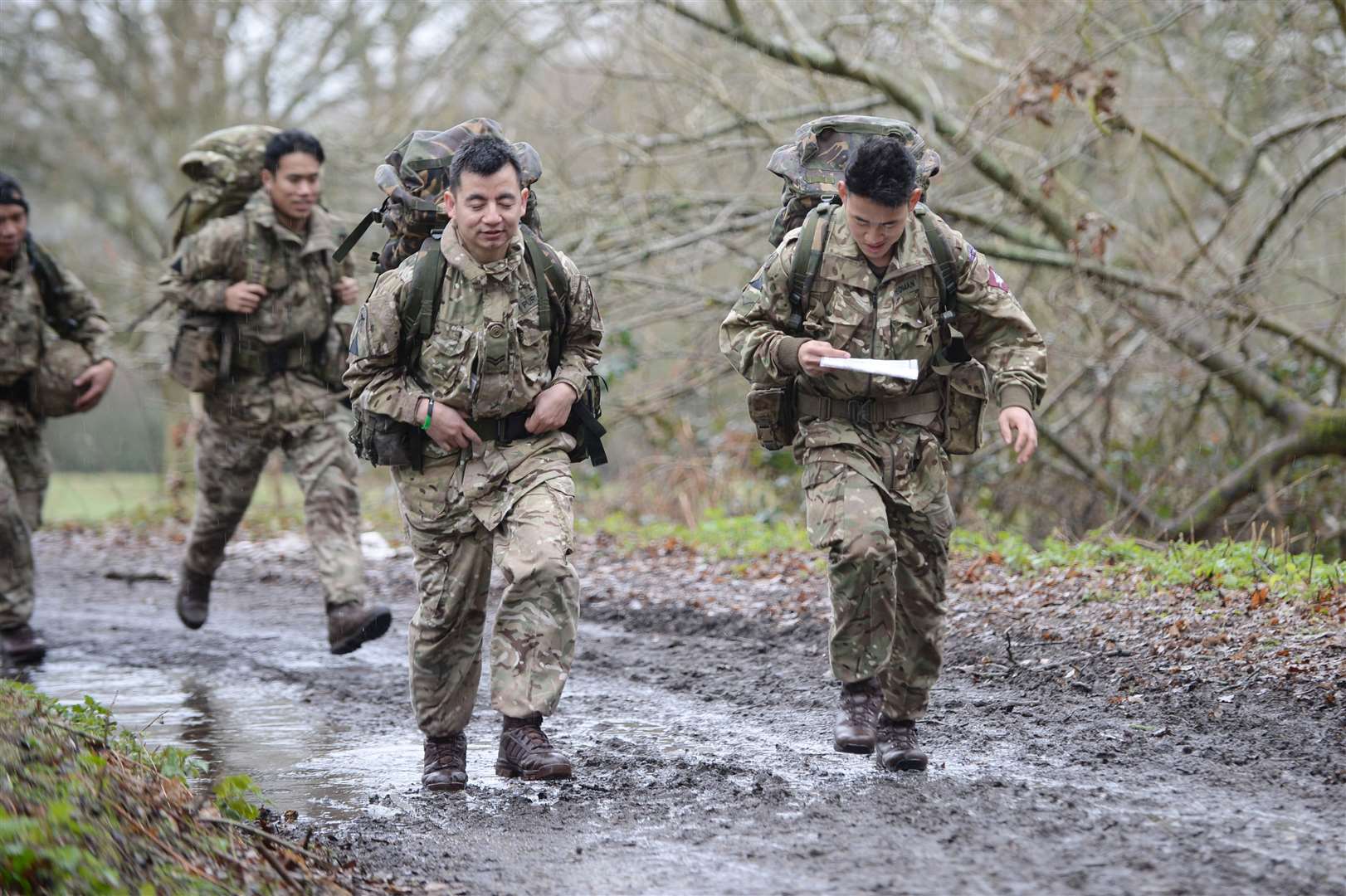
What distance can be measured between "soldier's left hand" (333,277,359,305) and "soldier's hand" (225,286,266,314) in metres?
0.40

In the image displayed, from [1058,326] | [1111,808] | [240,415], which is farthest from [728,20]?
[1111,808]

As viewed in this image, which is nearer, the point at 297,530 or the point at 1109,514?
the point at 1109,514

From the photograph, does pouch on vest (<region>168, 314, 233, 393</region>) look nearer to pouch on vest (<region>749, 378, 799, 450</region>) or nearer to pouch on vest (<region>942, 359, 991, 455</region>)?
pouch on vest (<region>749, 378, 799, 450</region>)

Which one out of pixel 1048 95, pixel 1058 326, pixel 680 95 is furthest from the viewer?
pixel 680 95

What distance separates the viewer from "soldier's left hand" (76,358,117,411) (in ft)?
26.3

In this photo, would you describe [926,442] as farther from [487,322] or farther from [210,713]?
[210,713]

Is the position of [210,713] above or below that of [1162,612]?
below

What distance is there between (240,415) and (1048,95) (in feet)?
19.2

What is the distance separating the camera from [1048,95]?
9789 mm

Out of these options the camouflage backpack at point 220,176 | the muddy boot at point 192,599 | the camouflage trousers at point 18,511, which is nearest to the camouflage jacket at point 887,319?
the camouflage backpack at point 220,176

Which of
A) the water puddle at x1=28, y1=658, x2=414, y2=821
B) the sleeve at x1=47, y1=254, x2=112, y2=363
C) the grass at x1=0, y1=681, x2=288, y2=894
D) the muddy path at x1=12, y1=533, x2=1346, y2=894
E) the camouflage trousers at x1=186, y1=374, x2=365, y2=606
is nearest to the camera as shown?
the grass at x1=0, y1=681, x2=288, y2=894

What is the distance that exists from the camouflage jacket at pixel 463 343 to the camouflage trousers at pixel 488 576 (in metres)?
0.22

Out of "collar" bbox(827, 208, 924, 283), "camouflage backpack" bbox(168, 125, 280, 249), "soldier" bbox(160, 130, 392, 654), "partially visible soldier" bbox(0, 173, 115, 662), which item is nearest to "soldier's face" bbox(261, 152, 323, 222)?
"soldier" bbox(160, 130, 392, 654)

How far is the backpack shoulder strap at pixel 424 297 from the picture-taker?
4867mm
